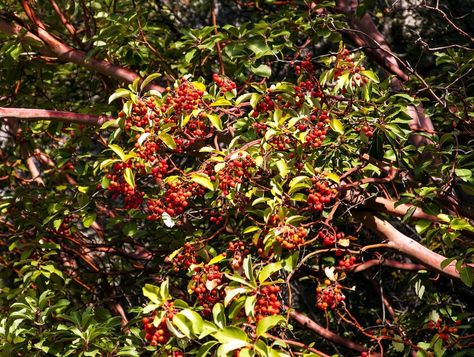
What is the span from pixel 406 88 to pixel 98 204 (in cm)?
210

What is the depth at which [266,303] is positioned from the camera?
8.07 feet

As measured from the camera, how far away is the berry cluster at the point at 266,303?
8.04ft

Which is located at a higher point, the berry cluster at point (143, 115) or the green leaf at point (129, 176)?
the berry cluster at point (143, 115)

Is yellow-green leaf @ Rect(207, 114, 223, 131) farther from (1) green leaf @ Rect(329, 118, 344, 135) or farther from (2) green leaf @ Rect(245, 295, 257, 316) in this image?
(2) green leaf @ Rect(245, 295, 257, 316)

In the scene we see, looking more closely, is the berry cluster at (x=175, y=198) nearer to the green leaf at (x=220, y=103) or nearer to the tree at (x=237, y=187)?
the tree at (x=237, y=187)

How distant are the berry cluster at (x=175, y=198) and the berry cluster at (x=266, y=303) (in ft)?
1.47

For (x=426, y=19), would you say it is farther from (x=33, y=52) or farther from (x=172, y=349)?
(x=172, y=349)

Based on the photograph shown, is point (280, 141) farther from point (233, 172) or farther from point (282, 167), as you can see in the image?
point (233, 172)

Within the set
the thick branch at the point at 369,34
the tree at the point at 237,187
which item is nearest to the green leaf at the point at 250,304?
the tree at the point at 237,187

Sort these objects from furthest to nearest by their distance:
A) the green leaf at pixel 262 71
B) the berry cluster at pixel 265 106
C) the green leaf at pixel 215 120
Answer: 1. the green leaf at pixel 262 71
2. the berry cluster at pixel 265 106
3. the green leaf at pixel 215 120

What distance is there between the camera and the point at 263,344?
227cm

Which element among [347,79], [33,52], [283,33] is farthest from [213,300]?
[33,52]

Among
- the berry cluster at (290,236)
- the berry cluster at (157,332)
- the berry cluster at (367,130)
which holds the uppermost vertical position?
the berry cluster at (367,130)

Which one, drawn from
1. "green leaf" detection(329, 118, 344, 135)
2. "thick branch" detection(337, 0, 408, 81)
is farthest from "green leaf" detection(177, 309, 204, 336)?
"thick branch" detection(337, 0, 408, 81)
